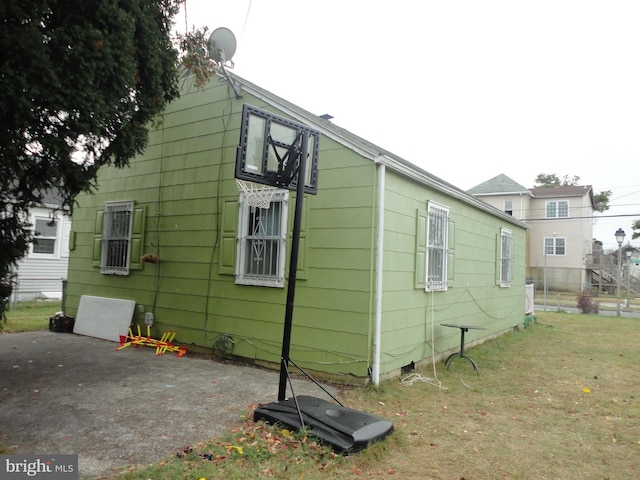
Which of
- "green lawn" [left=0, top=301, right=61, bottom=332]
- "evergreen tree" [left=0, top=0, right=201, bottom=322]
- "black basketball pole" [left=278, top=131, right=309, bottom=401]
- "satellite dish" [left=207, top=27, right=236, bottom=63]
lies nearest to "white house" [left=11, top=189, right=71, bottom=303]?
"green lawn" [left=0, top=301, right=61, bottom=332]

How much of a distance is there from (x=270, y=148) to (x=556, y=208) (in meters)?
29.8

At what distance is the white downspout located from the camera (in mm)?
5152

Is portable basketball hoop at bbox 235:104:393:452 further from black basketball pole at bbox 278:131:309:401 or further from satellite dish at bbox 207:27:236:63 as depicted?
satellite dish at bbox 207:27:236:63

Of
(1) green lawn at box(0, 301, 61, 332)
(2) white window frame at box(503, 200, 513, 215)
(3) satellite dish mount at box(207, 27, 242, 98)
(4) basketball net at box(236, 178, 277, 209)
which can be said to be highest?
(2) white window frame at box(503, 200, 513, 215)

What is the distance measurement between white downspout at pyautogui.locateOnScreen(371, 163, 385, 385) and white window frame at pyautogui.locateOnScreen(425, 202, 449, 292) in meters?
1.60

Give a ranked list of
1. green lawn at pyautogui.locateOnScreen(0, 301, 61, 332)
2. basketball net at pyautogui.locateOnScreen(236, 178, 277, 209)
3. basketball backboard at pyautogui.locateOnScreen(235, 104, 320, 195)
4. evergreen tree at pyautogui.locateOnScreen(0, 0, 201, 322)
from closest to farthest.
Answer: evergreen tree at pyautogui.locateOnScreen(0, 0, 201, 322)
basketball backboard at pyautogui.locateOnScreen(235, 104, 320, 195)
basketball net at pyautogui.locateOnScreen(236, 178, 277, 209)
green lawn at pyautogui.locateOnScreen(0, 301, 61, 332)

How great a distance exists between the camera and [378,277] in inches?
204

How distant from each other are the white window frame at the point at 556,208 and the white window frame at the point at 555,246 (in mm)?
1634

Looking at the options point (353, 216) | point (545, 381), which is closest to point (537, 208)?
point (545, 381)

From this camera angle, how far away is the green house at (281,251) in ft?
17.5

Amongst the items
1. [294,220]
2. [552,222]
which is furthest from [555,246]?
[294,220]

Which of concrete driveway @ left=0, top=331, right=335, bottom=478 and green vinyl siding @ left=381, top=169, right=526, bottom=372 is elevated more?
green vinyl siding @ left=381, top=169, right=526, bottom=372

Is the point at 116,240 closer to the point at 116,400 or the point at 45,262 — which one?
the point at 116,400

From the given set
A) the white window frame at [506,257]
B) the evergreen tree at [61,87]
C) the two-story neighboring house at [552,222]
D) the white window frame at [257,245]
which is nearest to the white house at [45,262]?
the white window frame at [257,245]
